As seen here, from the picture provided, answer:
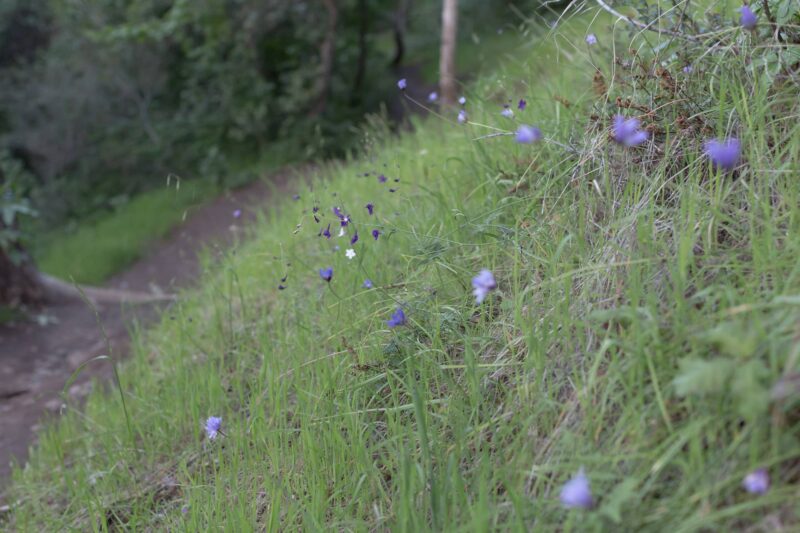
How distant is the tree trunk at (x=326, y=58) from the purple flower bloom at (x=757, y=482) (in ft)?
37.6

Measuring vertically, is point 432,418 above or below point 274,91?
above

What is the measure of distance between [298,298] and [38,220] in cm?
1176

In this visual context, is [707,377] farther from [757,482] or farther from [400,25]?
[400,25]

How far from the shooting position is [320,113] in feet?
40.6

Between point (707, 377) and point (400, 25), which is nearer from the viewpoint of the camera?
point (707, 377)

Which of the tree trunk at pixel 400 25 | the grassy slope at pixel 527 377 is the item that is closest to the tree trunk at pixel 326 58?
the tree trunk at pixel 400 25

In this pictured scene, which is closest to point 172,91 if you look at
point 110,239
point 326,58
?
point 326,58

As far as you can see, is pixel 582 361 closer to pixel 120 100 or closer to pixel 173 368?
pixel 173 368

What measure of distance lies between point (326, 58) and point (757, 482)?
11.7m

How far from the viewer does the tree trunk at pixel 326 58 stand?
1163 centimetres

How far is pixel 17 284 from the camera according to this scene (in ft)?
20.5

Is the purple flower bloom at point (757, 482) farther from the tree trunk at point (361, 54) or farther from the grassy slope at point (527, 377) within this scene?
the tree trunk at point (361, 54)

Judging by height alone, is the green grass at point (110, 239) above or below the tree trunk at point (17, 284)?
below

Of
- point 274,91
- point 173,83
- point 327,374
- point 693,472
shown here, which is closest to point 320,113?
point 274,91
